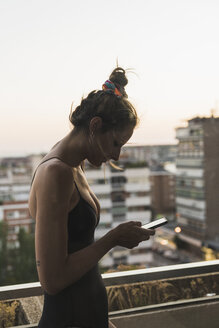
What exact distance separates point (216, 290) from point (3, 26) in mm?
2524

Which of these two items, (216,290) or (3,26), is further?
(3,26)

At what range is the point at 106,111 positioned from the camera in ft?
2.46

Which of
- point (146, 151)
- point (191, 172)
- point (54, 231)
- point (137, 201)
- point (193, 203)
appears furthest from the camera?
point (137, 201)

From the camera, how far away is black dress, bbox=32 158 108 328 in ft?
2.40

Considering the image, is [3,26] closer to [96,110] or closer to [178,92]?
[178,92]

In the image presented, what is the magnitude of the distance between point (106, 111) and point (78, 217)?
0.21m

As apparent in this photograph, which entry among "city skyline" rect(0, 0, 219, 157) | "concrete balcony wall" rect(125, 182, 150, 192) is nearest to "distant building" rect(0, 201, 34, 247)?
"concrete balcony wall" rect(125, 182, 150, 192)

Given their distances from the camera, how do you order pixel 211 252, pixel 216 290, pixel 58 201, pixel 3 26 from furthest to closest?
1. pixel 3 26
2. pixel 211 252
3. pixel 216 290
4. pixel 58 201

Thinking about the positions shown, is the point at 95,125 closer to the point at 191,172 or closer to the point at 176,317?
the point at 176,317

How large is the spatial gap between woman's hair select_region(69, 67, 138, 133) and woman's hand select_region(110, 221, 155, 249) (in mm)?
196

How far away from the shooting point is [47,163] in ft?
2.26

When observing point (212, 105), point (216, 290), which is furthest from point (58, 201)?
point (212, 105)

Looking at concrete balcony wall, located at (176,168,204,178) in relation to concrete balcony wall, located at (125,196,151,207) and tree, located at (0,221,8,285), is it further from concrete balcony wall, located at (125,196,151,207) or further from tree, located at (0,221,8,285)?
tree, located at (0,221,8,285)

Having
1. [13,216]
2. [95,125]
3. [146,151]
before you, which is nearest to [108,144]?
[95,125]
